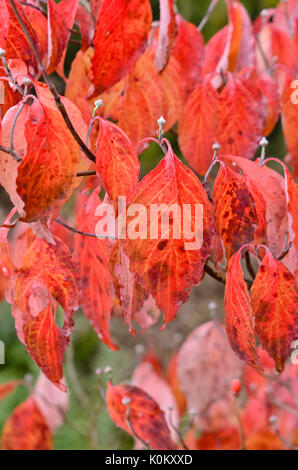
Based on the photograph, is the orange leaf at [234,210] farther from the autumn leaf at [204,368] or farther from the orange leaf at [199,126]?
the autumn leaf at [204,368]

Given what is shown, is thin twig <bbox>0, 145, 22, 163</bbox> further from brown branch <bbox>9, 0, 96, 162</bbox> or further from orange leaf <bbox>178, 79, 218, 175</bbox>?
orange leaf <bbox>178, 79, 218, 175</bbox>

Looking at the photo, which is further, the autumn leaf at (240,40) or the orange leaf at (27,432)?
the orange leaf at (27,432)

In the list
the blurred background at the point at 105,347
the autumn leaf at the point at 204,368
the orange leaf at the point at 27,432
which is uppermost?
the autumn leaf at the point at 204,368

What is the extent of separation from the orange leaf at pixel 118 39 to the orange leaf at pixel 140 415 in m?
0.51

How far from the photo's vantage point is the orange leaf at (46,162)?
508 millimetres

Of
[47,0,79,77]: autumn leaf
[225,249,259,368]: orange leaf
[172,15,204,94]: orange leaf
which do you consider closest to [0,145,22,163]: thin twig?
[47,0,79,77]: autumn leaf

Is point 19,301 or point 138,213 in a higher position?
point 138,213

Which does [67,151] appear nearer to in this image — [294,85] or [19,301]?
[19,301]

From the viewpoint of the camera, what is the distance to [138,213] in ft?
1.70

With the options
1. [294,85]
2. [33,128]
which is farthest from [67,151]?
[294,85]

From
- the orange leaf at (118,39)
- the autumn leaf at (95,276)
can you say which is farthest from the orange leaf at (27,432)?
the orange leaf at (118,39)

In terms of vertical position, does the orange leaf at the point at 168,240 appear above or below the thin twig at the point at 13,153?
below
